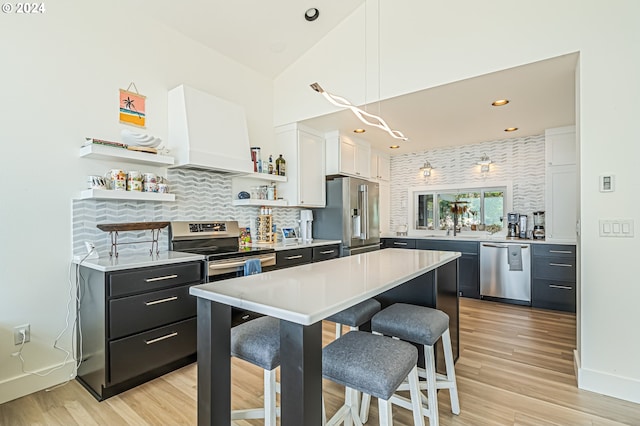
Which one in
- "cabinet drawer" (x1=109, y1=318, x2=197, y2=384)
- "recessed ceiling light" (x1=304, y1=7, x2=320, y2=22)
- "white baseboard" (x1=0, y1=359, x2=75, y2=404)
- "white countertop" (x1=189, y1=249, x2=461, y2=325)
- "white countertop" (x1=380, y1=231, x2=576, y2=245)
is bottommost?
"white baseboard" (x1=0, y1=359, x2=75, y2=404)

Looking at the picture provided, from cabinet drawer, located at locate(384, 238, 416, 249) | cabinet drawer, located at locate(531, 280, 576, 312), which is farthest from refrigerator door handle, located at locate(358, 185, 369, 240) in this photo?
cabinet drawer, located at locate(531, 280, 576, 312)

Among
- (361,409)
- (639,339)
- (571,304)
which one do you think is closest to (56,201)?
(361,409)

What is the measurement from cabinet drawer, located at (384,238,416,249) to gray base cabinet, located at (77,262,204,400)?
3.41 m

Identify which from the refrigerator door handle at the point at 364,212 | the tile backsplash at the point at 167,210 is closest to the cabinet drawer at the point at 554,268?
the refrigerator door handle at the point at 364,212

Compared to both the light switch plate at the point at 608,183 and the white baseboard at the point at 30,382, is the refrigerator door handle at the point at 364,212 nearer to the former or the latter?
the light switch plate at the point at 608,183

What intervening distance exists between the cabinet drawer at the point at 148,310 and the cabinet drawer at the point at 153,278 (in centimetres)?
5

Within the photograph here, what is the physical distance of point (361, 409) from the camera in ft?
5.80

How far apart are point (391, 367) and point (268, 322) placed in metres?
0.64

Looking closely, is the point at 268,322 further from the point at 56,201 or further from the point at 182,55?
the point at 182,55

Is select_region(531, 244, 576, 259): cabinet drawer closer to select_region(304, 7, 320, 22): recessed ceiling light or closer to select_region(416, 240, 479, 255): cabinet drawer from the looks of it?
select_region(416, 240, 479, 255): cabinet drawer

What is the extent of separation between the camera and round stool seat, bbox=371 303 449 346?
1.68 metres

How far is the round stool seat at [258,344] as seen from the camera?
136 centimetres

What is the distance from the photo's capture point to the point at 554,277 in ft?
12.6

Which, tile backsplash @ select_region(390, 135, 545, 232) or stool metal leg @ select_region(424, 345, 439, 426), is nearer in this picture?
stool metal leg @ select_region(424, 345, 439, 426)
